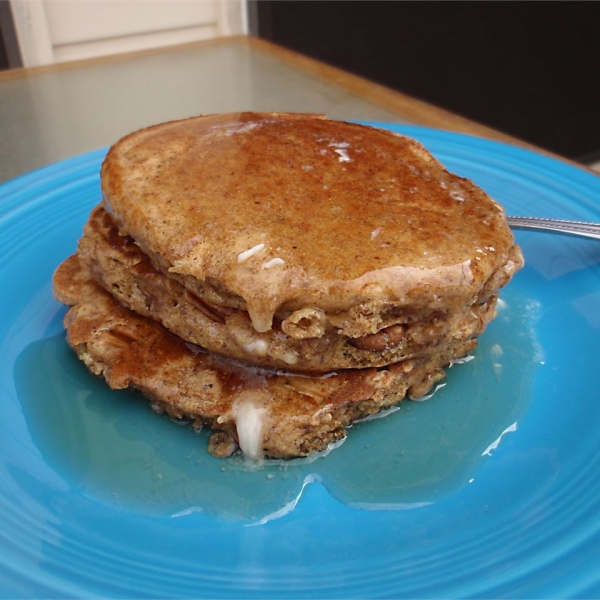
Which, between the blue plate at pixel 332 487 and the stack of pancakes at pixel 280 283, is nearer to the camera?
the blue plate at pixel 332 487

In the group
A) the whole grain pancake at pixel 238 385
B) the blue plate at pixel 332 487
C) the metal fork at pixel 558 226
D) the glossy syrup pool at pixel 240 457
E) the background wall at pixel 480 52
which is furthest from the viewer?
the background wall at pixel 480 52

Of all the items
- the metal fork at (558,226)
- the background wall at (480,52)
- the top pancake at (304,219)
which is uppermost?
the top pancake at (304,219)

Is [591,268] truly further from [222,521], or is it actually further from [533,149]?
[222,521]

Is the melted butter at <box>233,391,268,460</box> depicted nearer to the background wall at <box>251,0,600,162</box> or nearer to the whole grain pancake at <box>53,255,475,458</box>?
the whole grain pancake at <box>53,255,475,458</box>

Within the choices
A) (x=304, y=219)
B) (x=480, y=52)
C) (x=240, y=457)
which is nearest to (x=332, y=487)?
(x=240, y=457)

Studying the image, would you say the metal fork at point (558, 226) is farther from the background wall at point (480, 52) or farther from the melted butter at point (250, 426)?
the background wall at point (480, 52)

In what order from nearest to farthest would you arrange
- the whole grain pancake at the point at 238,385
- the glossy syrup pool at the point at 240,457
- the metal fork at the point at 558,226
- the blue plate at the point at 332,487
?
the blue plate at the point at 332,487 → the glossy syrup pool at the point at 240,457 → the whole grain pancake at the point at 238,385 → the metal fork at the point at 558,226

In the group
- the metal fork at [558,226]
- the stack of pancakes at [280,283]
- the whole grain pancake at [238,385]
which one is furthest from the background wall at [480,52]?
the whole grain pancake at [238,385]

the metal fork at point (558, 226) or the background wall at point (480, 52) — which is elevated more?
the metal fork at point (558, 226)
